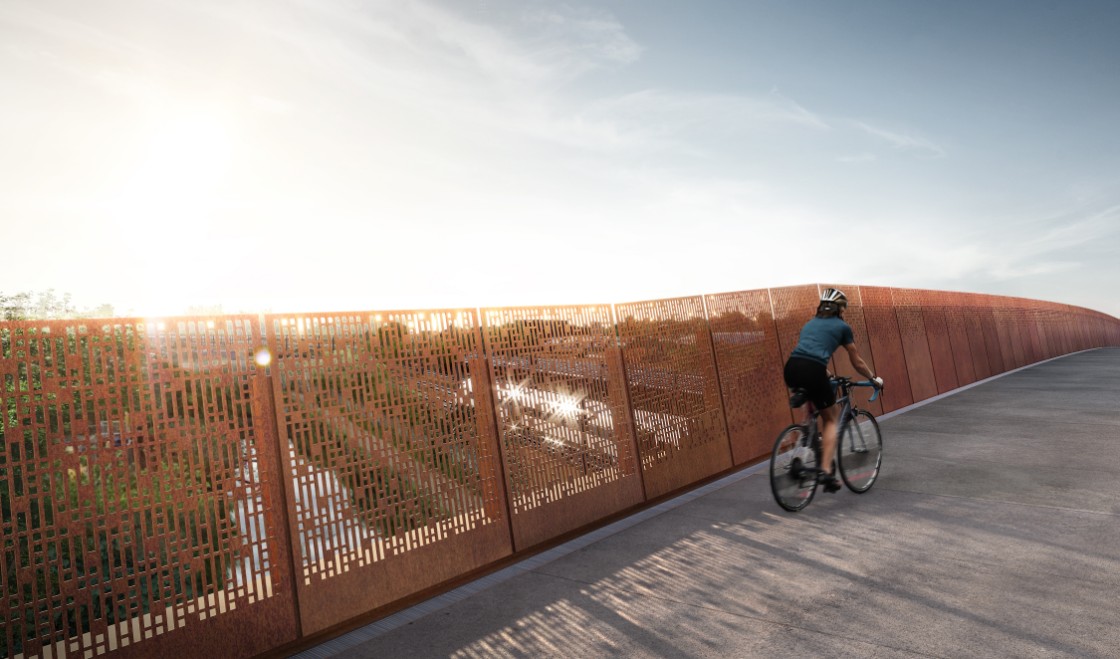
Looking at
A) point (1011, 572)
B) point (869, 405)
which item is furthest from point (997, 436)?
point (1011, 572)

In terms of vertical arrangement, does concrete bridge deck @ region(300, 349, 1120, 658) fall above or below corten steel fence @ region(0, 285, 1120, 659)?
below

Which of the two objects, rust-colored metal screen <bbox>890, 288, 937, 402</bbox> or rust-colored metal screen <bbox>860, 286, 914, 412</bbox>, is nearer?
rust-colored metal screen <bbox>860, 286, 914, 412</bbox>

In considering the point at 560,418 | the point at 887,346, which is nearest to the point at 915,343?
the point at 887,346

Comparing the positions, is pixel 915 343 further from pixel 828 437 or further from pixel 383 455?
pixel 383 455

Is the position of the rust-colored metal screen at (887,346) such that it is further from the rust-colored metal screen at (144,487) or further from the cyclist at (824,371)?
the rust-colored metal screen at (144,487)

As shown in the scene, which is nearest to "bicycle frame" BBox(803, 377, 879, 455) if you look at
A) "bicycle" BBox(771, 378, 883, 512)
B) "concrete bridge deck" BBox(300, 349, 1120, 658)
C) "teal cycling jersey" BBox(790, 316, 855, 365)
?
"bicycle" BBox(771, 378, 883, 512)

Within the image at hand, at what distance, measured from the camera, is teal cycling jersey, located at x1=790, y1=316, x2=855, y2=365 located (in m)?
6.03

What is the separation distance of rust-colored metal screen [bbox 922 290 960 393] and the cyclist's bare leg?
1048 cm

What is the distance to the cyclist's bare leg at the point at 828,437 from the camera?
6012mm

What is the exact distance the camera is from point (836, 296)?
6289mm

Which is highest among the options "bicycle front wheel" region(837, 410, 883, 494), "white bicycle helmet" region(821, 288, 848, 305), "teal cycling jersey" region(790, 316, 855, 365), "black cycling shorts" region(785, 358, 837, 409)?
"white bicycle helmet" region(821, 288, 848, 305)

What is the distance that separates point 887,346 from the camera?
42.4 feet

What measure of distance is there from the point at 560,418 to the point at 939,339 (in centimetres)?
1301

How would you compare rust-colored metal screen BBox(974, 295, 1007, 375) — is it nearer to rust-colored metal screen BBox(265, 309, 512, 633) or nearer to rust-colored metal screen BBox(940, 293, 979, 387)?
rust-colored metal screen BBox(940, 293, 979, 387)
